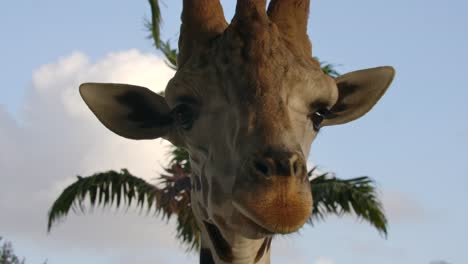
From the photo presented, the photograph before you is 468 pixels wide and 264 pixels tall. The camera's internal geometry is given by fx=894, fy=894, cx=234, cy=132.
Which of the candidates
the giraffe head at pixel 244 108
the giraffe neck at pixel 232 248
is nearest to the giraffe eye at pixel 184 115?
the giraffe head at pixel 244 108

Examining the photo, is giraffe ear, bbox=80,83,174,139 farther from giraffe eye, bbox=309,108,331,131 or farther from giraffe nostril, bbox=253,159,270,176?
giraffe nostril, bbox=253,159,270,176

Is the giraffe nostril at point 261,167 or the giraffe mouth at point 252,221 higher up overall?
the giraffe nostril at point 261,167

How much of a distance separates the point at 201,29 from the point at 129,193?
53.7ft

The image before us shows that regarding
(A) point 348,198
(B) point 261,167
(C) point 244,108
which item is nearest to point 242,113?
(C) point 244,108

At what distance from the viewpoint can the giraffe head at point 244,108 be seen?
416 centimetres

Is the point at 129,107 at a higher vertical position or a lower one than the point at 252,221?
higher

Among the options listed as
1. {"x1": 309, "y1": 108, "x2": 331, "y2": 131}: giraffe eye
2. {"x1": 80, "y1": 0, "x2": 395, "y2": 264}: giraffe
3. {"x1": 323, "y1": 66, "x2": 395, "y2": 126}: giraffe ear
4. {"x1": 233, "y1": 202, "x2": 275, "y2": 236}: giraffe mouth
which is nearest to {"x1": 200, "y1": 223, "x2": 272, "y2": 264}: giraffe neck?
{"x1": 80, "y1": 0, "x2": 395, "y2": 264}: giraffe

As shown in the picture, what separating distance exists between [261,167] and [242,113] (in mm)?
473

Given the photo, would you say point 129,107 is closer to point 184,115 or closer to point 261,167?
point 184,115

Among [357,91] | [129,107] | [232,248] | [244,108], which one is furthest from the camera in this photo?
[357,91]

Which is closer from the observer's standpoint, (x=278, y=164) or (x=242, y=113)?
(x=278, y=164)

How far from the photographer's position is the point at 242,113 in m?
4.55

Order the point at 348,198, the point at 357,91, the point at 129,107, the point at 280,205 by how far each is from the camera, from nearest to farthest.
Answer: the point at 280,205, the point at 129,107, the point at 357,91, the point at 348,198

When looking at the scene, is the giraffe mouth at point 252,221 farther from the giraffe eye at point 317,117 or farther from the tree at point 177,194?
the tree at point 177,194
